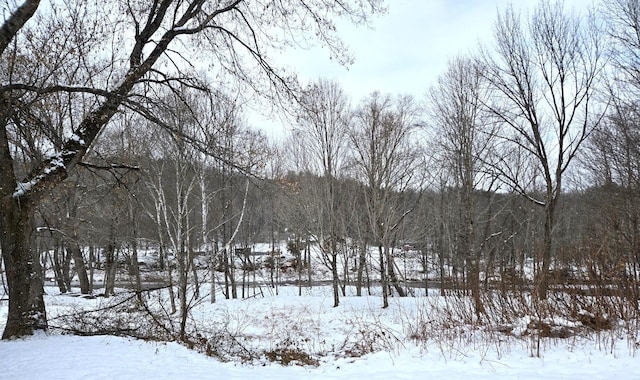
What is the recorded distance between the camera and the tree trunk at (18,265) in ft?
22.0

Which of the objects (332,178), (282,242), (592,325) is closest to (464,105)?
(332,178)

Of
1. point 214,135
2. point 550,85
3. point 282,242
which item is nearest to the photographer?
point 214,135

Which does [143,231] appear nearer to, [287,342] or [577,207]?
[287,342]

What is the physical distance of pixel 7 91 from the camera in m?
6.08

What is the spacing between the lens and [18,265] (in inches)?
267

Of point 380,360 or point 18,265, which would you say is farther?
point 18,265

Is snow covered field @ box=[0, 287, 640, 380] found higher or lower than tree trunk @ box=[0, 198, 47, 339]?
lower

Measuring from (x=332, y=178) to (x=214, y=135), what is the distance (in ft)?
35.6

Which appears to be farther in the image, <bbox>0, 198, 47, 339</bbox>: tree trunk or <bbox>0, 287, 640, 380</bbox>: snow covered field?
<bbox>0, 198, 47, 339</bbox>: tree trunk

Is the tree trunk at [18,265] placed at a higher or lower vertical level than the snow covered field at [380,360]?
higher

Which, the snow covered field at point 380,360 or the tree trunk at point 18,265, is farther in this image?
the tree trunk at point 18,265

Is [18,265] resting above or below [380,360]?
above

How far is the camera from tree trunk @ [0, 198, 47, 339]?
22.0ft

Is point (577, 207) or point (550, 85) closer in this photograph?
point (550, 85)
